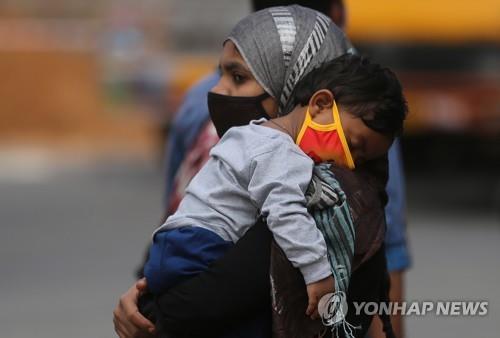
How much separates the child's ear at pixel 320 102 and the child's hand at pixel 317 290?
35 cm

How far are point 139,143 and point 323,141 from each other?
57.1 feet

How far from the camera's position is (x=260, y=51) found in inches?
111

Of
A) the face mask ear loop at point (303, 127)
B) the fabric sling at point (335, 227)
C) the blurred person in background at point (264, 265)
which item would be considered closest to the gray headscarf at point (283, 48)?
the blurred person in background at point (264, 265)

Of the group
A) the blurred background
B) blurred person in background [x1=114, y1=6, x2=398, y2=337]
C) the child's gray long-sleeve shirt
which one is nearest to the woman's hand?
blurred person in background [x1=114, y1=6, x2=398, y2=337]

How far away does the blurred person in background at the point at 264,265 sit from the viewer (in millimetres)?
2621

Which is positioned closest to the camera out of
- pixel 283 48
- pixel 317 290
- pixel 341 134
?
pixel 317 290

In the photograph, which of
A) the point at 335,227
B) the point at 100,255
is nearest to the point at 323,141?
the point at 335,227

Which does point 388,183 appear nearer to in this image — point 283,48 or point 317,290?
point 283,48

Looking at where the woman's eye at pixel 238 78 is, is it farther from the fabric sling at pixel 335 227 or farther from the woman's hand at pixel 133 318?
the woman's hand at pixel 133 318

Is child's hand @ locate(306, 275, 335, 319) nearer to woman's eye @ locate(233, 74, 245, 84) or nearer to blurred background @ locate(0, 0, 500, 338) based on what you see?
woman's eye @ locate(233, 74, 245, 84)

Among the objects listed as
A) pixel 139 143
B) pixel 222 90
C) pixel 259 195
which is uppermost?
pixel 222 90

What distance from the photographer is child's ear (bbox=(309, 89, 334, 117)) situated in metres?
2.73

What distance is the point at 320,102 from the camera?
273cm

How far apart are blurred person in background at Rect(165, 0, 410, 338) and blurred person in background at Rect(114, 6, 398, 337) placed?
2.31ft
